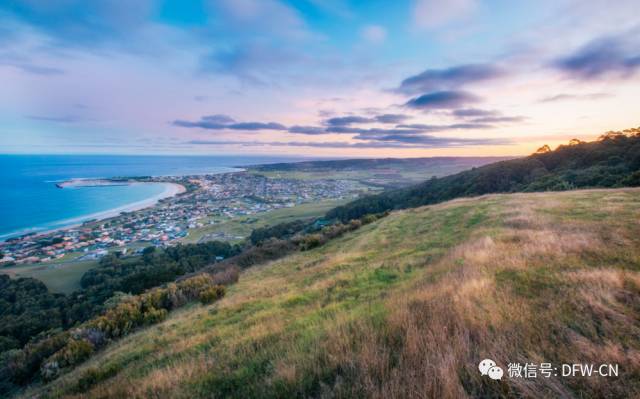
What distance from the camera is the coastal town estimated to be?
134ft

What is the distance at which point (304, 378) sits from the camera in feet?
10.3

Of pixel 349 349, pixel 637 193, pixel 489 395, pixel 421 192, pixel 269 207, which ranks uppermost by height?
pixel 637 193

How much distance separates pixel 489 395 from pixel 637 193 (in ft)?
59.2

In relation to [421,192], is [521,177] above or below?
above

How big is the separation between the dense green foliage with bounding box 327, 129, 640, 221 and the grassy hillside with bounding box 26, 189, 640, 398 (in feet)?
82.1

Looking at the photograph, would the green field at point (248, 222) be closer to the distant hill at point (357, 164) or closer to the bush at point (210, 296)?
the bush at point (210, 296)

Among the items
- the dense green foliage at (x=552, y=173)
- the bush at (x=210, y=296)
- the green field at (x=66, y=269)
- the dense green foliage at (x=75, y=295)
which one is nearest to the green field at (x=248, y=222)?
the green field at (x=66, y=269)

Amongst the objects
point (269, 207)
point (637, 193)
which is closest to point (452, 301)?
point (637, 193)

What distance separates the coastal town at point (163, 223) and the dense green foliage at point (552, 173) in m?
33.7

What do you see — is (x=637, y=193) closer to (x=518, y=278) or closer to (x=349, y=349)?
(x=518, y=278)

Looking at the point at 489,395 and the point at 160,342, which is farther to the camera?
the point at 160,342

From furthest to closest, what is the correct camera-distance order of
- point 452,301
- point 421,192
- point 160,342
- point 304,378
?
point 421,192, point 160,342, point 452,301, point 304,378

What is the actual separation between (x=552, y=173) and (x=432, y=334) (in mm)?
44574

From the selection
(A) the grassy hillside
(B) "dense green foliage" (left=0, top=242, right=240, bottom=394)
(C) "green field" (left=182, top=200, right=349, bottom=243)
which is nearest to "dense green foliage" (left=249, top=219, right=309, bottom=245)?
(C) "green field" (left=182, top=200, right=349, bottom=243)
